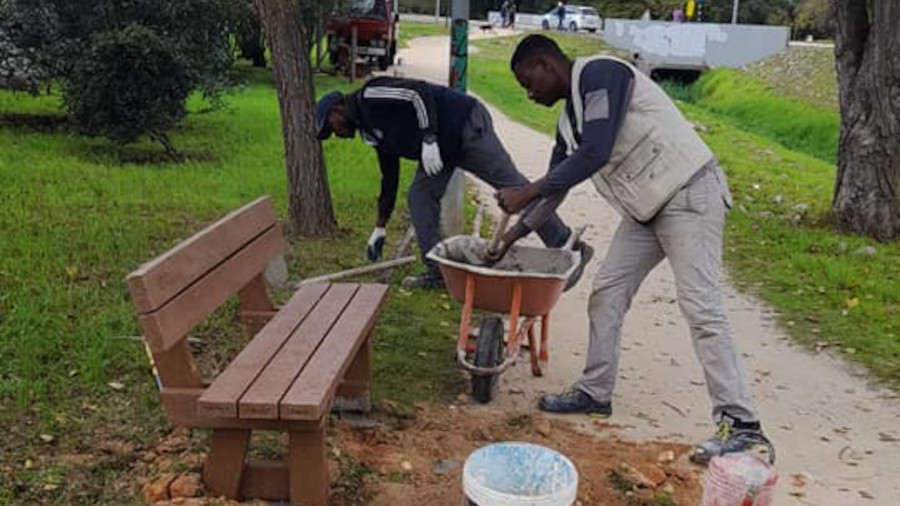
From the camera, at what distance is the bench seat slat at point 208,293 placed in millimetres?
3223

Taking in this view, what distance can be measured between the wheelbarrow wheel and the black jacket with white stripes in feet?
5.31

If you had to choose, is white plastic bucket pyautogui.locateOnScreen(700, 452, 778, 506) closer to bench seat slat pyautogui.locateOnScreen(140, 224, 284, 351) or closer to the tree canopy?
bench seat slat pyautogui.locateOnScreen(140, 224, 284, 351)

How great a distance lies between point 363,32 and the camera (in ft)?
77.9

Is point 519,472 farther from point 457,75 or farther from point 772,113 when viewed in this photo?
point 772,113

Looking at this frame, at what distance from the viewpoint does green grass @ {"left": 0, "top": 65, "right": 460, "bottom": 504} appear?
404 cm

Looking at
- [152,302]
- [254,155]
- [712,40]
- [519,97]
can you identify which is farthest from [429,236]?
[712,40]

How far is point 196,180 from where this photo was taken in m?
9.84

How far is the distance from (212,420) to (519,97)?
2165 cm

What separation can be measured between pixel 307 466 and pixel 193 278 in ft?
2.54

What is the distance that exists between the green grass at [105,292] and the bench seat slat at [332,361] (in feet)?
1.92

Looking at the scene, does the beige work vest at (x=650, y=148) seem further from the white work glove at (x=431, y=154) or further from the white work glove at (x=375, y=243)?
the white work glove at (x=375, y=243)

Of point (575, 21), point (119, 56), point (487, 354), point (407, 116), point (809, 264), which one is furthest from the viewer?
point (575, 21)

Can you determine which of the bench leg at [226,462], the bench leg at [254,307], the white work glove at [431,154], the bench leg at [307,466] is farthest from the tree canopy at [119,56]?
the bench leg at [307,466]

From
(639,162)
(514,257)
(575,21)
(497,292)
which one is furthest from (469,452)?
(575,21)
